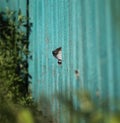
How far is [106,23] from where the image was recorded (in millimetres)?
3902

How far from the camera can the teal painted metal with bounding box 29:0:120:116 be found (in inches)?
152

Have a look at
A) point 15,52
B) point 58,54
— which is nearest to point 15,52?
point 15,52

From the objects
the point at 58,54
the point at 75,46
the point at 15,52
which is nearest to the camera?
the point at 75,46

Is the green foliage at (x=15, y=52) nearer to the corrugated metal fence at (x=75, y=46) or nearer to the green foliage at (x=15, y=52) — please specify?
the green foliage at (x=15, y=52)

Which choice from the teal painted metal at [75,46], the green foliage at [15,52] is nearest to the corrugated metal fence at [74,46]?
the teal painted metal at [75,46]

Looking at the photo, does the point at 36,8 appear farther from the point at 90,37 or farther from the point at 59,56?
the point at 90,37

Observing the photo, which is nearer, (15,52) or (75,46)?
(75,46)

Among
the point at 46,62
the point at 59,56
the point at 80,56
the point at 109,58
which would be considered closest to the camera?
the point at 109,58

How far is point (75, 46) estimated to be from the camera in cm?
461

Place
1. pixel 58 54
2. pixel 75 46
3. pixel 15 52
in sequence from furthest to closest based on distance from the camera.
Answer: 1. pixel 15 52
2. pixel 58 54
3. pixel 75 46

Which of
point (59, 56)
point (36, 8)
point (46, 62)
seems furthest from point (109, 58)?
point (36, 8)

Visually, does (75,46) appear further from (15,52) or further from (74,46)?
(15,52)

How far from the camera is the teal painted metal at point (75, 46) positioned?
12.7ft

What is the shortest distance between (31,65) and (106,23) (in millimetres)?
2174
